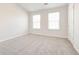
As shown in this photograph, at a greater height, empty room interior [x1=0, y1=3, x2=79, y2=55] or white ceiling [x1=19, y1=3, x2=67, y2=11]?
white ceiling [x1=19, y1=3, x2=67, y2=11]

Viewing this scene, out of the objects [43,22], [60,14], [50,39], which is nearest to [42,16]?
[43,22]

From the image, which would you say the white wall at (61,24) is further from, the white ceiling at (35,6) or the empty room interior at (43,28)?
the white ceiling at (35,6)

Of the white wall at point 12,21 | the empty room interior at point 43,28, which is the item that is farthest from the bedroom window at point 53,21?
the white wall at point 12,21

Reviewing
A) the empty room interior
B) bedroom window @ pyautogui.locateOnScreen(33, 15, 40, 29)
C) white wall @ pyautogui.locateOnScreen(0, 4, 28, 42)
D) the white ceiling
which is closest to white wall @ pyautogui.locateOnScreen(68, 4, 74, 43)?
the empty room interior

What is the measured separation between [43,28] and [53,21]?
0.33m

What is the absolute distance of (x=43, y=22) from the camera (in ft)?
8.32

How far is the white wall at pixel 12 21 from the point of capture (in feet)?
8.25

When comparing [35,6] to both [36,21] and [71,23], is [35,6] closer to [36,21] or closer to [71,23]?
[36,21]

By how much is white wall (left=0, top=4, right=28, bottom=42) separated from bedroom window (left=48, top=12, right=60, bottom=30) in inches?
25.8

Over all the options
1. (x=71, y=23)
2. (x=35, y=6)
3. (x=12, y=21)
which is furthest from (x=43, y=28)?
(x=12, y=21)

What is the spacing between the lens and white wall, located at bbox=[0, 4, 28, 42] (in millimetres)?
2514

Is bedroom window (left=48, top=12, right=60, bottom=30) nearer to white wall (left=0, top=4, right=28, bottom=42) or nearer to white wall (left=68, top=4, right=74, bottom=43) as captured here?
white wall (left=68, top=4, right=74, bottom=43)
